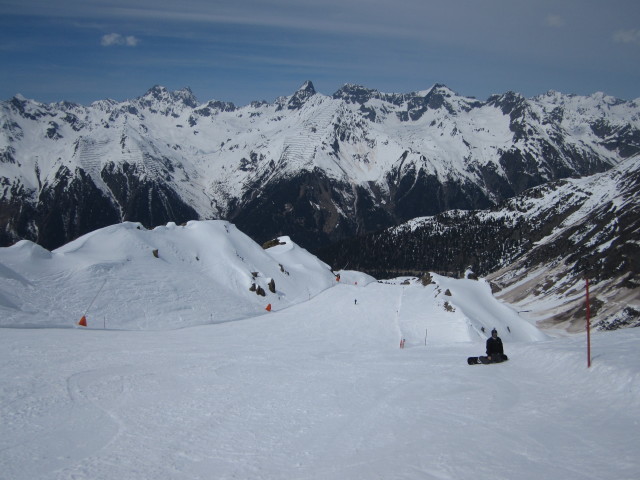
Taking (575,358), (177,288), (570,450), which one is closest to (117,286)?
(177,288)

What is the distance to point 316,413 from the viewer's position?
16.7 meters

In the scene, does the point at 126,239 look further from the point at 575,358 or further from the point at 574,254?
the point at 574,254

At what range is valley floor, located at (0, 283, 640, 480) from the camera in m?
12.2

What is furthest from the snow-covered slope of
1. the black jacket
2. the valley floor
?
the black jacket

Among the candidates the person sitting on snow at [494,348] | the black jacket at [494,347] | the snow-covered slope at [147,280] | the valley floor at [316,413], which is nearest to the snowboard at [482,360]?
the person sitting on snow at [494,348]

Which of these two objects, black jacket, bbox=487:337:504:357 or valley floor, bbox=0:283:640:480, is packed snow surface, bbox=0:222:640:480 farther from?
black jacket, bbox=487:337:504:357

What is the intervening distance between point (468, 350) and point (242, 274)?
3816cm

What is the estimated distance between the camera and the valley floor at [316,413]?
12.2 m

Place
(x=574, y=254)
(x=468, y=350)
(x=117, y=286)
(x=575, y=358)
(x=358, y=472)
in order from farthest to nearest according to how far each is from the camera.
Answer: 1. (x=574, y=254)
2. (x=117, y=286)
3. (x=468, y=350)
4. (x=575, y=358)
5. (x=358, y=472)

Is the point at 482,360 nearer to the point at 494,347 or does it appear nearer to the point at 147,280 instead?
the point at 494,347

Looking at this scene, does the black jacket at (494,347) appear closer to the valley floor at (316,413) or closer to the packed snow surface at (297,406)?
the packed snow surface at (297,406)

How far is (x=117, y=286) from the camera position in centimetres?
4841

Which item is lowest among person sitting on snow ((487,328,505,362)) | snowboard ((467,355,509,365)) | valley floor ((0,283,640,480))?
valley floor ((0,283,640,480))

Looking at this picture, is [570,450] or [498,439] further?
[498,439]
